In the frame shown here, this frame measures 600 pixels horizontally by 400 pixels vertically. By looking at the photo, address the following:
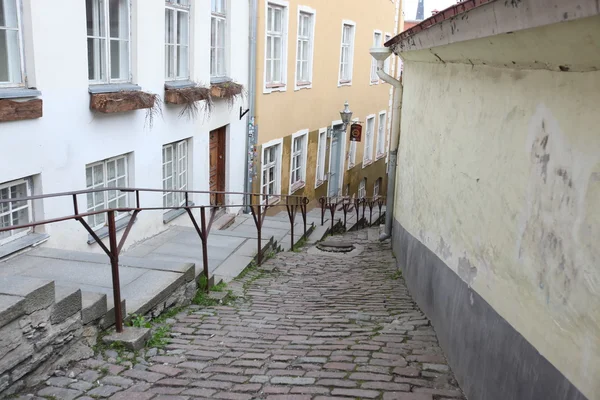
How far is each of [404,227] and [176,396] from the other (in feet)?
15.7

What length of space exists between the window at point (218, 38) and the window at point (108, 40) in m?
2.91

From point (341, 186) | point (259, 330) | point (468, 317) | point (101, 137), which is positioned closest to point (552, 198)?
point (468, 317)

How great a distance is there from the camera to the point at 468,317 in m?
4.00

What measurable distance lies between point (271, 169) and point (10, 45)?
8.58 m

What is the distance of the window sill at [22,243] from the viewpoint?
5.79 metres

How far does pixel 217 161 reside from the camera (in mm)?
11586

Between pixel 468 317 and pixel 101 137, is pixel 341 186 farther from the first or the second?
pixel 468 317

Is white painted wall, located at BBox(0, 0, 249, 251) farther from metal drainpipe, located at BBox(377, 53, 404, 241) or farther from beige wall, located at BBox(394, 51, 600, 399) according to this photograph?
beige wall, located at BBox(394, 51, 600, 399)

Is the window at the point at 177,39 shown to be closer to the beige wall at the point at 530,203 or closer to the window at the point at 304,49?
the beige wall at the point at 530,203

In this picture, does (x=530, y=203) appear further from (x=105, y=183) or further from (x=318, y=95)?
(x=318, y=95)

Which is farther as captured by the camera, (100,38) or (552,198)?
(100,38)

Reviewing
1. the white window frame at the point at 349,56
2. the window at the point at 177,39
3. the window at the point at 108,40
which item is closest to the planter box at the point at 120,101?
the window at the point at 108,40

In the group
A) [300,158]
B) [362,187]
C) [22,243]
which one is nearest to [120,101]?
[22,243]

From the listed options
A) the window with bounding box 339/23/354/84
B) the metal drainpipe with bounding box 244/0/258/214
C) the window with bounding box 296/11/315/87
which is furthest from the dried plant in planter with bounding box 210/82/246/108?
the window with bounding box 339/23/354/84
